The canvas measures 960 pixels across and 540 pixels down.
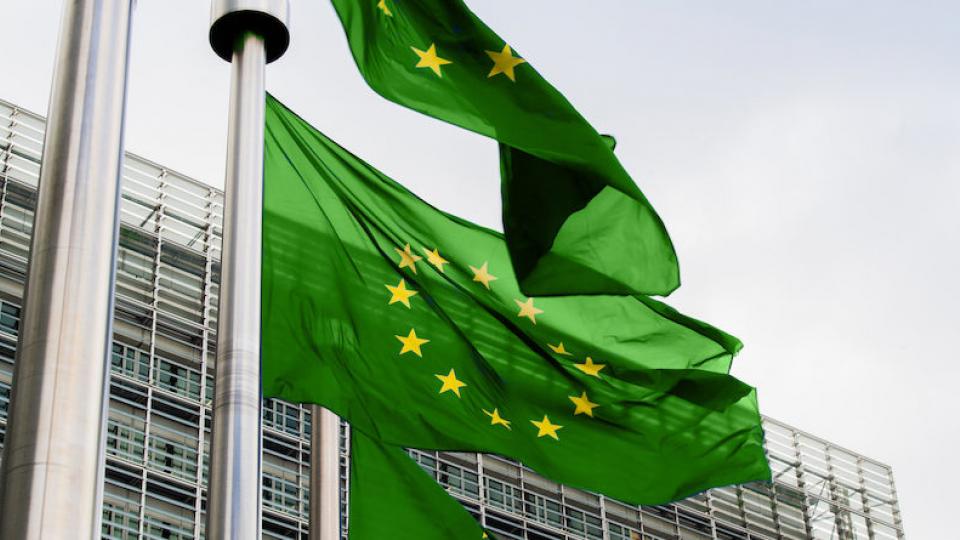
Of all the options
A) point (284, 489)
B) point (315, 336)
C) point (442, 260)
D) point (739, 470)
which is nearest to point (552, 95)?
point (442, 260)

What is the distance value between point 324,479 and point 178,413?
24.8 metres

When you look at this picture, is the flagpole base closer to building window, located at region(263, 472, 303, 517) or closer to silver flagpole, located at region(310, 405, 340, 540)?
silver flagpole, located at region(310, 405, 340, 540)

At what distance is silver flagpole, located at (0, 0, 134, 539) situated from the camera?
6.20m

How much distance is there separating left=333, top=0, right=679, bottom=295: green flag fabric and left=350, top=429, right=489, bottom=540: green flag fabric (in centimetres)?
144

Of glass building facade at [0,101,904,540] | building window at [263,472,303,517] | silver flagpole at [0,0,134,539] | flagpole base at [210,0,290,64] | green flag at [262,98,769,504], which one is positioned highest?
glass building facade at [0,101,904,540]

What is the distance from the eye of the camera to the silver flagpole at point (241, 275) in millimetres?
7730

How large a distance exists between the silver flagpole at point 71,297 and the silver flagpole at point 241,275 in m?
1.25

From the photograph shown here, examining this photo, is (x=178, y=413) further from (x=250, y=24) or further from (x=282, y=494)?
(x=250, y=24)

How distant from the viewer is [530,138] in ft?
34.6

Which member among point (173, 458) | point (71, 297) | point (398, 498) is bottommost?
point (71, 297)

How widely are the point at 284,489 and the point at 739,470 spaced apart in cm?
2326

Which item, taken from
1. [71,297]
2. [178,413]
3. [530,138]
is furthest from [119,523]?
[71,297]

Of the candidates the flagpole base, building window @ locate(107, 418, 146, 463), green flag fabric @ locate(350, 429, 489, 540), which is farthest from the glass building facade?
the flagpole base

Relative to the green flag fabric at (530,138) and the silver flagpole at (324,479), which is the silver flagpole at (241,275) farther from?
the silver flagpole at (324,479)
